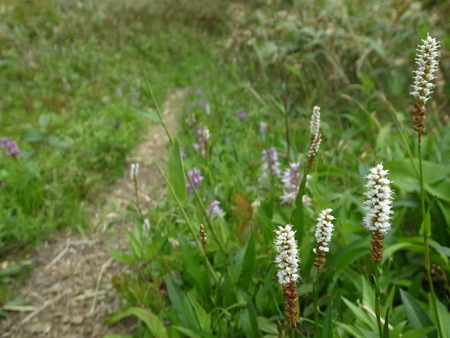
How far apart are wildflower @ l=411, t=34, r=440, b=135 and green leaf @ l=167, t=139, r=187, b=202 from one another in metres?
0.66

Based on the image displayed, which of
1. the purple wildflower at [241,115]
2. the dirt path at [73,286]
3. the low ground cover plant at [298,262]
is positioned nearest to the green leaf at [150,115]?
the low ground cover plant at [298,262]

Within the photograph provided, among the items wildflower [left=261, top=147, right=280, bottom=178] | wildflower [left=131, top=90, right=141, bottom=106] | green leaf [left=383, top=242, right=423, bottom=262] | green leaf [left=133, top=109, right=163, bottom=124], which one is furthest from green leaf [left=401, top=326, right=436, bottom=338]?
wildflower [left=131, top=90, right=141, bottom=106]

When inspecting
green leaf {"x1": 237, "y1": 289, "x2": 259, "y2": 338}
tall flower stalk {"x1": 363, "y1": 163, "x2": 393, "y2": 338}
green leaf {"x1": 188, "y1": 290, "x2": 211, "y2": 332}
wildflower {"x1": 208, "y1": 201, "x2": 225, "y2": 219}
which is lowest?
green leaf {"x1": 188, "y1": 290, "x2": 211, "y2": 332}

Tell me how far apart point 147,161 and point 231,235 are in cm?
235

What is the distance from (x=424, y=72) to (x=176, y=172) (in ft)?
2.46

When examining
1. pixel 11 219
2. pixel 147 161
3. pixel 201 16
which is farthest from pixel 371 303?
pixel 201 16

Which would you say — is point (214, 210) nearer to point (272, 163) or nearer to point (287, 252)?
point (272, 163)

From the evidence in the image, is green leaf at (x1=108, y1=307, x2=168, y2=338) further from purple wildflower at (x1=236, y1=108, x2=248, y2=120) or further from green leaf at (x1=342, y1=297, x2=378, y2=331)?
purple wildflower at (x1=236, y1=108, x2=248, y2=120)

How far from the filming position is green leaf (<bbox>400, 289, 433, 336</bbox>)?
1318 millimetres

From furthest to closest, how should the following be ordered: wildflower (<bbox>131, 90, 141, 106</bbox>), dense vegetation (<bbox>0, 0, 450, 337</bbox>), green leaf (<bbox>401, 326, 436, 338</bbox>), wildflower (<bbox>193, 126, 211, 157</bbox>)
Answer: wildflower (<bbox>131, 90, 141, 106</bbox>) → wildflower (<bbox>193, 126, 211, 157</bbox>) → dense vegetation (<bbox>0, 0, 450, 337</bbox>) → green leaf (<bbox>401, 326, 436, 338</bbox>)

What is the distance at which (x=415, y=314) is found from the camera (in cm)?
134

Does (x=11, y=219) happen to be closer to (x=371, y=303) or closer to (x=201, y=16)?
(x=371, y=303)

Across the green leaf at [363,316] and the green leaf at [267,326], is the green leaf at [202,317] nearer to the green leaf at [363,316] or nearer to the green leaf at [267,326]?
the green leaf at [267,326]

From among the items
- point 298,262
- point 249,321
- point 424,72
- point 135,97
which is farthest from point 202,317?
point 135,97
